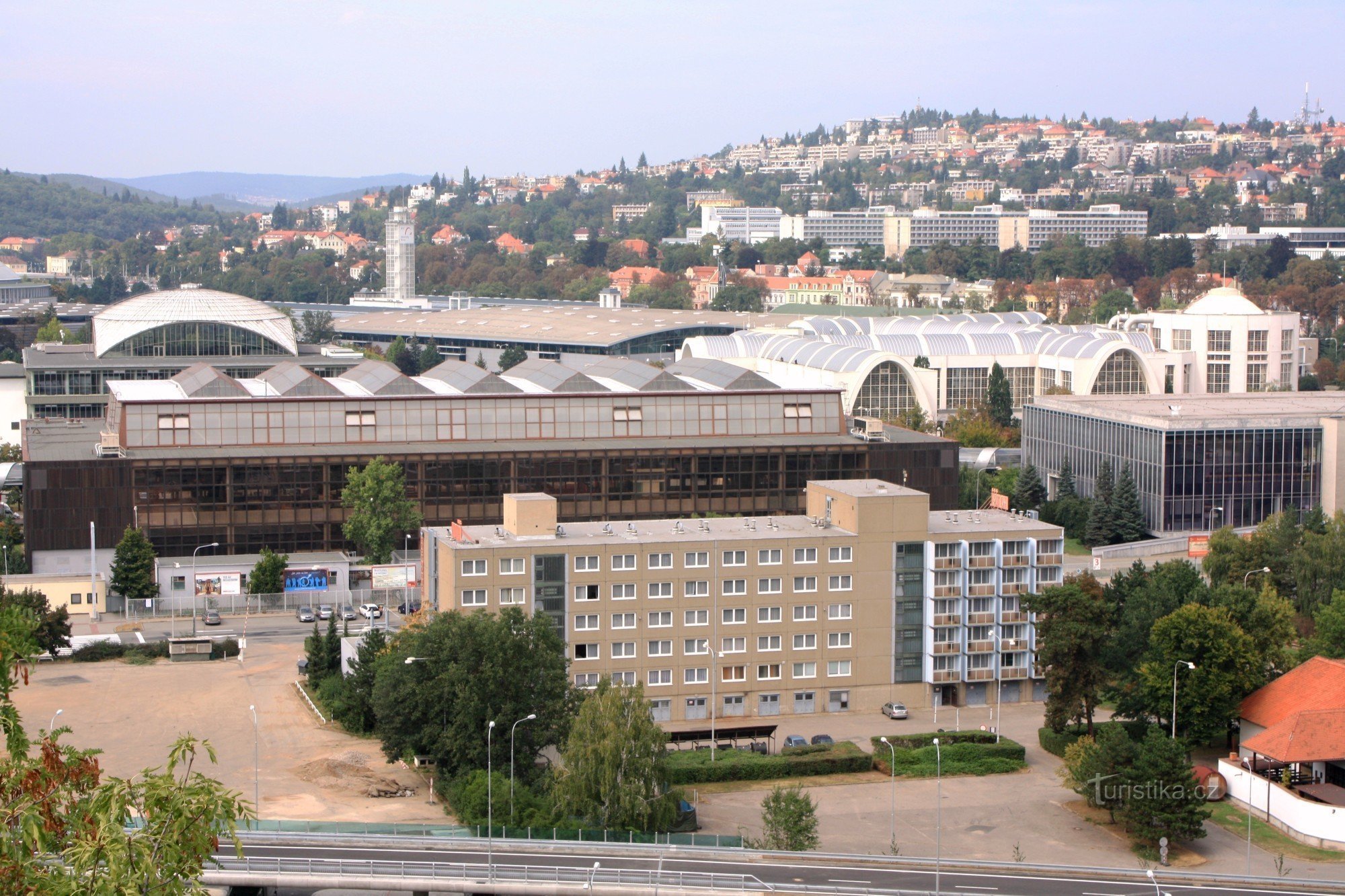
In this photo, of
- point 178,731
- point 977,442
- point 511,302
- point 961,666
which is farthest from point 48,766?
point 511,302

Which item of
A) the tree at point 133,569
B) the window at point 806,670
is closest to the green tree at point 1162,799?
the window at point 806,670

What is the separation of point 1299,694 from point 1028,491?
33587mm

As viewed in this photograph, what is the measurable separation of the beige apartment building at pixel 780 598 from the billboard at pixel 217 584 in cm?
1338

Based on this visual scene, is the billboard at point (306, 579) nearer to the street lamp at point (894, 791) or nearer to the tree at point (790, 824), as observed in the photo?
the street lamp at point (894, 791)

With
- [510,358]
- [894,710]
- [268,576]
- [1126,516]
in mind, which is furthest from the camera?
[510,358]

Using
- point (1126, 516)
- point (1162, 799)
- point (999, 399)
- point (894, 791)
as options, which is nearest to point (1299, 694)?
point (1162, 799)

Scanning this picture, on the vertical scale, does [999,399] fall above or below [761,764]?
above

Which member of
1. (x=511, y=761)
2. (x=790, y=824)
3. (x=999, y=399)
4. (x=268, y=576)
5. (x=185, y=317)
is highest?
(x=185, y=317)

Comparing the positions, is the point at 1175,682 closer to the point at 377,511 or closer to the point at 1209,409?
the point at 377,511

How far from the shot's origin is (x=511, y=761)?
1518 inches

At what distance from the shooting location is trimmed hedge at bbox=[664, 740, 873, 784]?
4156 cm

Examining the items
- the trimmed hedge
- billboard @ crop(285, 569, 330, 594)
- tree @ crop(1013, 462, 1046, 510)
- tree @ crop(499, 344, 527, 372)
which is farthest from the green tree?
tree @ crop(499, 344, 527, 372)

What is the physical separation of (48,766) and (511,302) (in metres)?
158

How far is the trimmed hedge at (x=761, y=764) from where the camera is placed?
1636 inches
